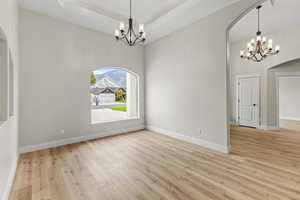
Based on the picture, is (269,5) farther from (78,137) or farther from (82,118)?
(78,137)

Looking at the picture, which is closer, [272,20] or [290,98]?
[272,20]

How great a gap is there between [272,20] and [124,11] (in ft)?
15.1

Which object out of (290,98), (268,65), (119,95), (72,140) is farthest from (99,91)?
(290,98)

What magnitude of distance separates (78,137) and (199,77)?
400 cm

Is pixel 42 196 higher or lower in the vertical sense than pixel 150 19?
lower

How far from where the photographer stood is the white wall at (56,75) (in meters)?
3.53

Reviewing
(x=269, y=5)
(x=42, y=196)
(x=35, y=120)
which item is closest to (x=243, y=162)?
(x=42, y=196)

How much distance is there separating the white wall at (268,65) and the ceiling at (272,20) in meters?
0.35

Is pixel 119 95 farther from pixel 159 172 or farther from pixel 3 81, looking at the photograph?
pixel 3 81

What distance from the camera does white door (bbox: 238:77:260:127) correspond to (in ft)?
19.5

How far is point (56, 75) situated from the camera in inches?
154

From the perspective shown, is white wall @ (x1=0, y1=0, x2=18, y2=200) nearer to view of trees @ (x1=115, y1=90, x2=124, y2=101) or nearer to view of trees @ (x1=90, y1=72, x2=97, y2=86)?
view of trees @ (x1=90, y1=72, x2=97, y2=86)

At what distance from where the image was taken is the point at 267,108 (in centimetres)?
564

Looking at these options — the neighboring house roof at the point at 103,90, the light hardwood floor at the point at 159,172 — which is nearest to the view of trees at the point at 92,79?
the neighboring house roof at the point at 103,90
